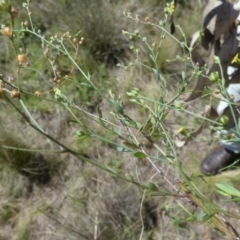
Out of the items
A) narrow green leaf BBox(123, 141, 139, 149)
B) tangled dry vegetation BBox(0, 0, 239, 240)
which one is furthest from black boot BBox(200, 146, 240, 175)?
narrow green leaf BBox(123, 141, 139, 149)

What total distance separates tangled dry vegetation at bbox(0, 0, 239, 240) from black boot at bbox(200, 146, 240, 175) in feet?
0.17

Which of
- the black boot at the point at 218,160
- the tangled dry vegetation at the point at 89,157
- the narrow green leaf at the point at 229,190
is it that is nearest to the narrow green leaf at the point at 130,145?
the narrow green leaf at the point at 229,190

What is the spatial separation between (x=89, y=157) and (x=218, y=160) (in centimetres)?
54

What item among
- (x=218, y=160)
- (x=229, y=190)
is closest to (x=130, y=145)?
(x=229, y=190)

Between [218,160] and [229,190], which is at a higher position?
[229,190]

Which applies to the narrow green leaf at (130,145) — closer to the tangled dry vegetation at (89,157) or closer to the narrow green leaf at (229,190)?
the narrow green leaf at (229,190)

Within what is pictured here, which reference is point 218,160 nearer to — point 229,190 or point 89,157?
point 89,157

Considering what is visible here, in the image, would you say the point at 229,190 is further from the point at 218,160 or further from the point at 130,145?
the point at 218,160

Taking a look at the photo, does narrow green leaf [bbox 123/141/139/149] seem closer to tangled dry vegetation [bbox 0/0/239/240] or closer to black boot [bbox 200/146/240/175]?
tangled dry vegetation [bbox 0/0/239/240]

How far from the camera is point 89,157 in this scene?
6.64 feet

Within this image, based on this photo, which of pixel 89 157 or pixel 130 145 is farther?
pixel 89 157

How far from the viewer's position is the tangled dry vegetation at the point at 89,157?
187 centimetres

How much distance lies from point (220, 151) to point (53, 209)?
28.4 inches

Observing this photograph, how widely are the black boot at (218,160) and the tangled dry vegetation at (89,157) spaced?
0.05m
